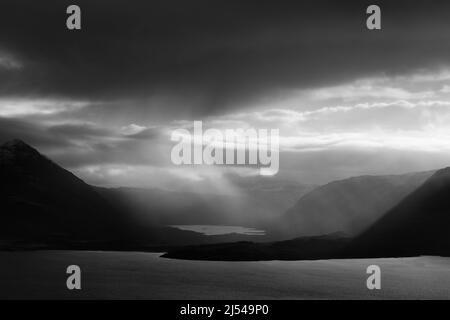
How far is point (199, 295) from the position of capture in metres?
190

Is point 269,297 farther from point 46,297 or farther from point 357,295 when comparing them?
point 46,297
